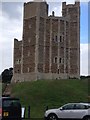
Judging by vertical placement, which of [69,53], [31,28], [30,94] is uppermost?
[31,28]

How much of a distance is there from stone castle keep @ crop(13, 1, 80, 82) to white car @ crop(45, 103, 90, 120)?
64899 mm

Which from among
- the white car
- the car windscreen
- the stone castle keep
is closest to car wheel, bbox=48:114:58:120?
the white car

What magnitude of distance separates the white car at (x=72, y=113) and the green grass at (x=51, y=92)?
21.7 metres

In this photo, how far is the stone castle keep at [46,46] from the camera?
9606cm

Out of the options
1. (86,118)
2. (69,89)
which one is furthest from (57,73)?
(86,118)

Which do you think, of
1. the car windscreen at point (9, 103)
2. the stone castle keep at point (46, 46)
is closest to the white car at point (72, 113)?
the car windscreen at point (9, 103)

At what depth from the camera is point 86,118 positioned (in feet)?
86.9

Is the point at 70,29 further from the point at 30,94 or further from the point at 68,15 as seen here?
the point at 30,94

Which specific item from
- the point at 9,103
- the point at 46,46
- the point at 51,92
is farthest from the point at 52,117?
the point at 46,46

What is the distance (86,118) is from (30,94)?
33.5 m

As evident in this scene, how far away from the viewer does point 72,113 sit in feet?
89.9

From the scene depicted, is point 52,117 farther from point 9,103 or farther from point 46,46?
point 46,46

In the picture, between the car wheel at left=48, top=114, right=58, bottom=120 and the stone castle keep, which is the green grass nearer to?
the car wheel at left=48, top=114, right=58, bottom=120

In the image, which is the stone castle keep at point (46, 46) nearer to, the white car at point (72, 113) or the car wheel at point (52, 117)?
the car wheel at point (52, 117)
